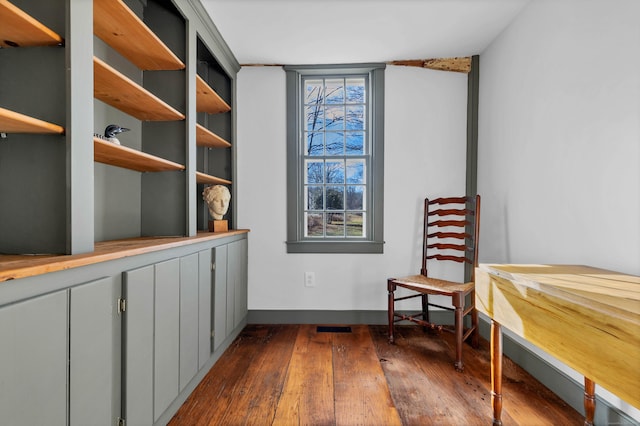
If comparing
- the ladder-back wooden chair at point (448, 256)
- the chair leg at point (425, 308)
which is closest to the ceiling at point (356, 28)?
the ladder-back wooden chair at point (448, 256)

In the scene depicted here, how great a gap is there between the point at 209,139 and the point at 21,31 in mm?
1535

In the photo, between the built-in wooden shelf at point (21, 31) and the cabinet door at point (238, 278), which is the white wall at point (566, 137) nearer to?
the cabinet door at point (238, 278)

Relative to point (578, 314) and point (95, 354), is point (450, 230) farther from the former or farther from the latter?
point (95, 354)

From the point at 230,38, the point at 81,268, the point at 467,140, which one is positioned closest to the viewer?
the point at 81,268

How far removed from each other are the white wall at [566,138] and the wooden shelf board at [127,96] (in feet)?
7.35

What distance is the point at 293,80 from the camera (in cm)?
300

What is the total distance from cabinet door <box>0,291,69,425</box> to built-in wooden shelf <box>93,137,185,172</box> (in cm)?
68

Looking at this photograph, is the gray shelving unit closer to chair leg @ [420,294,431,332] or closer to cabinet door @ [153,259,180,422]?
cabinet door @ [153,259,180,422]

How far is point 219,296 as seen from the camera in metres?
2.24

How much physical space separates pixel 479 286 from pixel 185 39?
2.25 metres

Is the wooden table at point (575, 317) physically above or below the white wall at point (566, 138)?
below

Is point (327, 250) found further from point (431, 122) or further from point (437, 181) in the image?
point (431, 122)

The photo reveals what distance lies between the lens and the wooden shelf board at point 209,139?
2371mm

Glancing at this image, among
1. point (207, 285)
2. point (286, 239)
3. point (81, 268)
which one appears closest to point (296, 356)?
point (207, 285)
